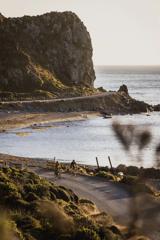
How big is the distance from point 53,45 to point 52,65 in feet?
18.7

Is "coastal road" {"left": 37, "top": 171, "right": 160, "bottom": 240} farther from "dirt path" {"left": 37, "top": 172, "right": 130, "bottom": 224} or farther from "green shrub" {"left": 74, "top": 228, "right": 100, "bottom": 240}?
"green shrub" {"left": 74, "top": 228, "right": 100, "bottom": 240}

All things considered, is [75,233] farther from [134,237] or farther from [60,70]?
[60,70]

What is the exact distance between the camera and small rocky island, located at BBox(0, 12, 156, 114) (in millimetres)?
138375

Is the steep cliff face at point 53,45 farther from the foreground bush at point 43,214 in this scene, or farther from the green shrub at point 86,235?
the green shrub at point 86,235

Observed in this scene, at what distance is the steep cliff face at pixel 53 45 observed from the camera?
162863 mm

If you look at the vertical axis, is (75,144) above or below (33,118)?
below

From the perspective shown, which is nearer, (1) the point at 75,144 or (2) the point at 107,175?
(2) the point at 107,175

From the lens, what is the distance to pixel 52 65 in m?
168

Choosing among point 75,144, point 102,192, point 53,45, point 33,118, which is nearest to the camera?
point 102,192

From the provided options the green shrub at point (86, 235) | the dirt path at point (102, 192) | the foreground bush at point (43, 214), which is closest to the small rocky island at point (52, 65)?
the dirt path at point (102, 192)

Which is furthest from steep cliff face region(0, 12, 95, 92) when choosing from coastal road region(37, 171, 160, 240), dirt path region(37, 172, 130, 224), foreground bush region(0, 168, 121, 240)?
foreground bush region(0, 168, 121, 240)

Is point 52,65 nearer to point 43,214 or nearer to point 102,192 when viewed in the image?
point 102,192

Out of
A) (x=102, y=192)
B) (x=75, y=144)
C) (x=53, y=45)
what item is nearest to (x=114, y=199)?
(x=102, y=192)

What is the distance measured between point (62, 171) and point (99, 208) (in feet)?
40.7
